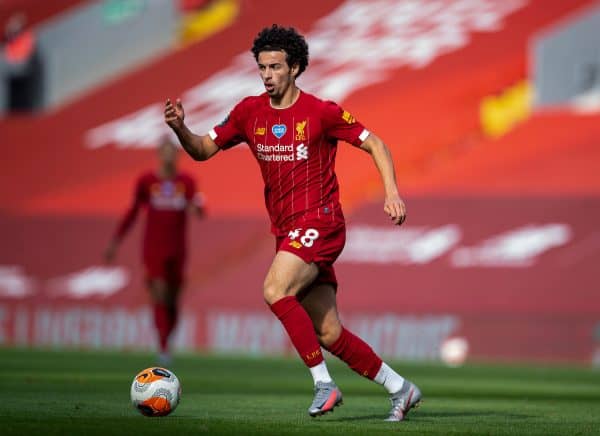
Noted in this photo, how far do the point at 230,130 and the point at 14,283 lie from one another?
14.1 meters

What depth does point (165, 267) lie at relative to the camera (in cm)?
1606

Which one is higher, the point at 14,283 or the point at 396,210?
the point at 14,283

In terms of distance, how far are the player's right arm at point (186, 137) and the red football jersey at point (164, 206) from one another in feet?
24.2

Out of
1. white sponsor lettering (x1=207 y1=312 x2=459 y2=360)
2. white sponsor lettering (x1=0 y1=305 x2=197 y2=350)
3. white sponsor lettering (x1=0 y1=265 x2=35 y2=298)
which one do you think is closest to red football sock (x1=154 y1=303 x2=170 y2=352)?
white sponsor lettering (x1=207 y1=312 x2=459 y2=360)

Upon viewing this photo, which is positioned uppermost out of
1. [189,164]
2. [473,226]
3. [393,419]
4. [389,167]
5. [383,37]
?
[383,37]

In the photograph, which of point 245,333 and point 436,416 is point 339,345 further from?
point 245,333

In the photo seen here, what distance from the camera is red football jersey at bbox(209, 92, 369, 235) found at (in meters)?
8.18

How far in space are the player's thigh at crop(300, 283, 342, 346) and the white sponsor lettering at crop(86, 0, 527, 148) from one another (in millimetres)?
14671

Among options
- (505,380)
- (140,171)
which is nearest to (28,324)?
(140,171)

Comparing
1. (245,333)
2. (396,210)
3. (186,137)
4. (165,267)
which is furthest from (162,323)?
(396,210)

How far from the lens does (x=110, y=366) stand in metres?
15.1

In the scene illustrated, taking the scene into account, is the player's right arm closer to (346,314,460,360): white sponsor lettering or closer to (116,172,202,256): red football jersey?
(116,172,202,256): red football jersey

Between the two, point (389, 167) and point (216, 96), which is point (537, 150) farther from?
point (389, 167)

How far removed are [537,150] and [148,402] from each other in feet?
45.9
